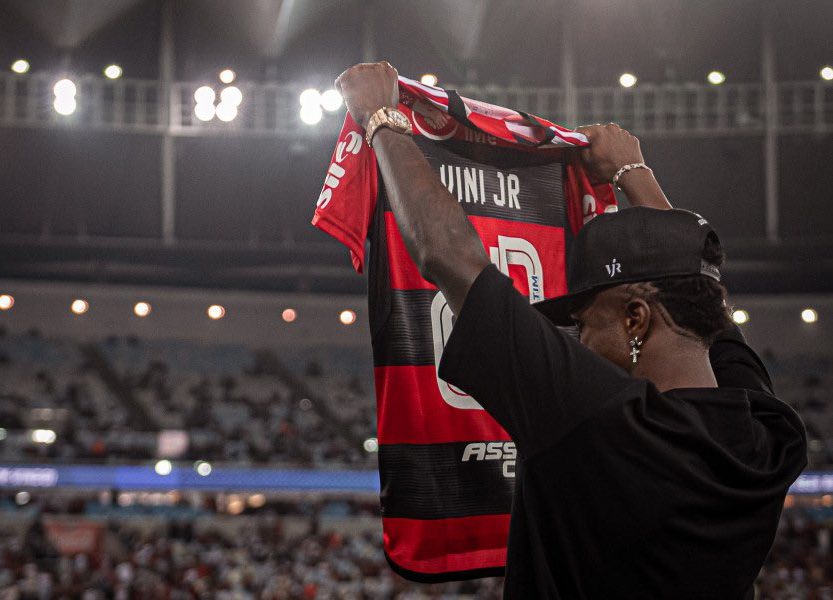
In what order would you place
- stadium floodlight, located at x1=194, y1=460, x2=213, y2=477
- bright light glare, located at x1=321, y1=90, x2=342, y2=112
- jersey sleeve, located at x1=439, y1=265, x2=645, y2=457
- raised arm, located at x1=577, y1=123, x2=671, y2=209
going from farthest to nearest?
bright light glare, located at x1=321, y1=90, x2=342, y2=112
stadium floodlight, located at x1=194, y1=460, x2=213, y2=477
raised arm, located at x1=577, y1=123, x2=671, y2=209
jersey sleeve, located at x1=439, y1=265, x2=645, y2=457

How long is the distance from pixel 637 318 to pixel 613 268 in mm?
90

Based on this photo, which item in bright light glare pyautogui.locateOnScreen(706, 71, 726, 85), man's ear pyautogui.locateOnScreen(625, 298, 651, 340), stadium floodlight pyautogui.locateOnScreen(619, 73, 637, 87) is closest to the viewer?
man's ear pyautogui.locateOnScreen(625, 298, 651, 340)

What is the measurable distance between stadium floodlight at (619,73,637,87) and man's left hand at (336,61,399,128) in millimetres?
19029

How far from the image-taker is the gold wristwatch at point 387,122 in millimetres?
1812

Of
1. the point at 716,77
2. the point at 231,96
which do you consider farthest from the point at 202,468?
the point at 716,77

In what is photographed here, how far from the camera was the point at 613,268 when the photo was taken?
64.6 inches

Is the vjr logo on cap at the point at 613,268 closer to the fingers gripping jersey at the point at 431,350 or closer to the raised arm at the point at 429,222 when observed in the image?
the raised arm at the point at 429,222

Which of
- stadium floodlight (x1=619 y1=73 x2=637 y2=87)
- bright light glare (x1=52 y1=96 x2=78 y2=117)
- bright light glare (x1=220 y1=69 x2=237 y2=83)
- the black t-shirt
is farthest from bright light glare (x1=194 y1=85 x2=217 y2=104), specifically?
the black t-shirt

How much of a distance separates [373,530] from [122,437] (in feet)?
17.1

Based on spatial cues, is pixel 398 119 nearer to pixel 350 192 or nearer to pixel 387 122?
pixel 387 122

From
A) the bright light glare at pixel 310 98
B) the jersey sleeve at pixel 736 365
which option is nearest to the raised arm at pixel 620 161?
the jersey sleeve at pixel 736 365

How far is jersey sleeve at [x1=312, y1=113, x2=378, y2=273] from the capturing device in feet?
7.85

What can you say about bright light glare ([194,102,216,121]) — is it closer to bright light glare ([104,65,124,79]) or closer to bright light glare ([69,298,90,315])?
bright light glare ([104,65,124,79])

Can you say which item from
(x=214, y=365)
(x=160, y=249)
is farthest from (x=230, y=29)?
(x=214, y=365)
